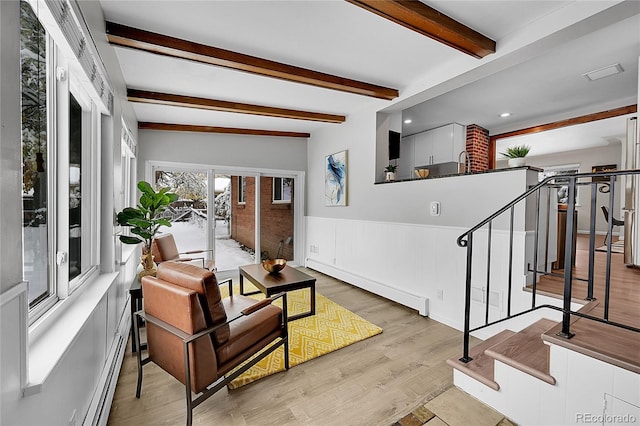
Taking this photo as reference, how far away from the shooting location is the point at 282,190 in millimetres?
5762

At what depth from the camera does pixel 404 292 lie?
143 inches

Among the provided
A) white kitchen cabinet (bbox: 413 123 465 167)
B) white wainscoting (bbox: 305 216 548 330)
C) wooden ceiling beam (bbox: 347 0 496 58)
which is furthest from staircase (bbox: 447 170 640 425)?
white kitchen cabinet (bbox: 413 123 465 167)

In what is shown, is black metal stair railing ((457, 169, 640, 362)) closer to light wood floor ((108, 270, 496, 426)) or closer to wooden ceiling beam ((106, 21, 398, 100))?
light wood floor ((108, 270, 496, 426))

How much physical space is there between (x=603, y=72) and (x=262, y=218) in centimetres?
511

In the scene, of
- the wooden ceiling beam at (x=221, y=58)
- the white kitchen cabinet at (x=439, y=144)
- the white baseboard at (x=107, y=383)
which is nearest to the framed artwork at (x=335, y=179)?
the wooden ceiling beam at (x=221, y=58)

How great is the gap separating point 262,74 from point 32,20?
1826 millimetres

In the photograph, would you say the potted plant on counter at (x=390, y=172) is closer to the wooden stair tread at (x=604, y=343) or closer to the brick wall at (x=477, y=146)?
the brick wall at (x=477, y=146)

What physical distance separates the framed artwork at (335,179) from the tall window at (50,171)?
3.40 metres

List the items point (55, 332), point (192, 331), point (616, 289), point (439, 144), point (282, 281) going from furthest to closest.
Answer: point (439, 144), point (282, 281), point (616, 289), point (192, 331), point (55, 332)

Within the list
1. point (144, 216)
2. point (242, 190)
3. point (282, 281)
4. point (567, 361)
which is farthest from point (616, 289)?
point (242, 190)

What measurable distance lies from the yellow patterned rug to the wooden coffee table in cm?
19

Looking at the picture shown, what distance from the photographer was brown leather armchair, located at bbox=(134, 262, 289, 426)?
163 centimetres

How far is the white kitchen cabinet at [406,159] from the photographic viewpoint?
5.99 m

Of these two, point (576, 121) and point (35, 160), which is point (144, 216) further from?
point (576, 121)
